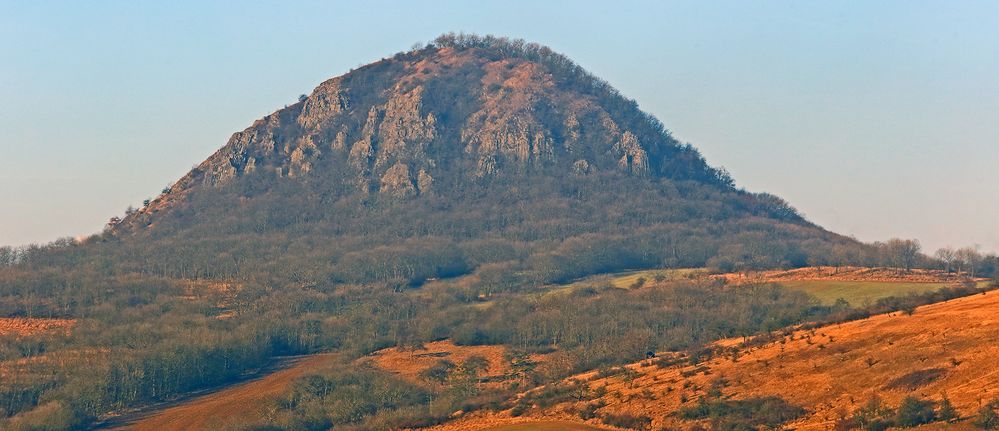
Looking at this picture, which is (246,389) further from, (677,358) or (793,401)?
(793,401)

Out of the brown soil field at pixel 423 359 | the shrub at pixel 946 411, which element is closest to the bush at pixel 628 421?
the shrub at pixel 946 411

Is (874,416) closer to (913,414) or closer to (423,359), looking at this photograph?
(913,414)

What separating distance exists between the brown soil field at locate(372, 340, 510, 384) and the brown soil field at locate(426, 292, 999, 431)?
5030cm

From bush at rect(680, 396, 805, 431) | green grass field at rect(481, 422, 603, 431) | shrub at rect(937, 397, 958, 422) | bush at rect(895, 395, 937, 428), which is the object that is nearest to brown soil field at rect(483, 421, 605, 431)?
green grass field at rect(481, 422, 603, 431)

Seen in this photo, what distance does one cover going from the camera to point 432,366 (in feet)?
Result: 584

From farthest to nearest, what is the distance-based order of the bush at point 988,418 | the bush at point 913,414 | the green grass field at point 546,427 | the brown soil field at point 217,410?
the brown soil field at point 217,410 → the green grass field at point 546,427 → the bush at point 913,414 → the bush at point 988,418

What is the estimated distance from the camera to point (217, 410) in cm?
16225

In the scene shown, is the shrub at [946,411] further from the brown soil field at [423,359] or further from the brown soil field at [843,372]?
the brown soil field at [423,359]

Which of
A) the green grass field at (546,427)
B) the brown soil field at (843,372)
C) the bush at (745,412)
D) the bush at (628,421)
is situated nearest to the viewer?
the brown soil field at (843,372)

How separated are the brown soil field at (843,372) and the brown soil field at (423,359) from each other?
5030 cm

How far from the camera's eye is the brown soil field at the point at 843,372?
95500 mm

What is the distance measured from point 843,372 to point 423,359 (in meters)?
96.7

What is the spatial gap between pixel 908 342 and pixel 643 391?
23132 millimetres

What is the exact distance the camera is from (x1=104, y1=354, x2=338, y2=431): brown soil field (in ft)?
508
